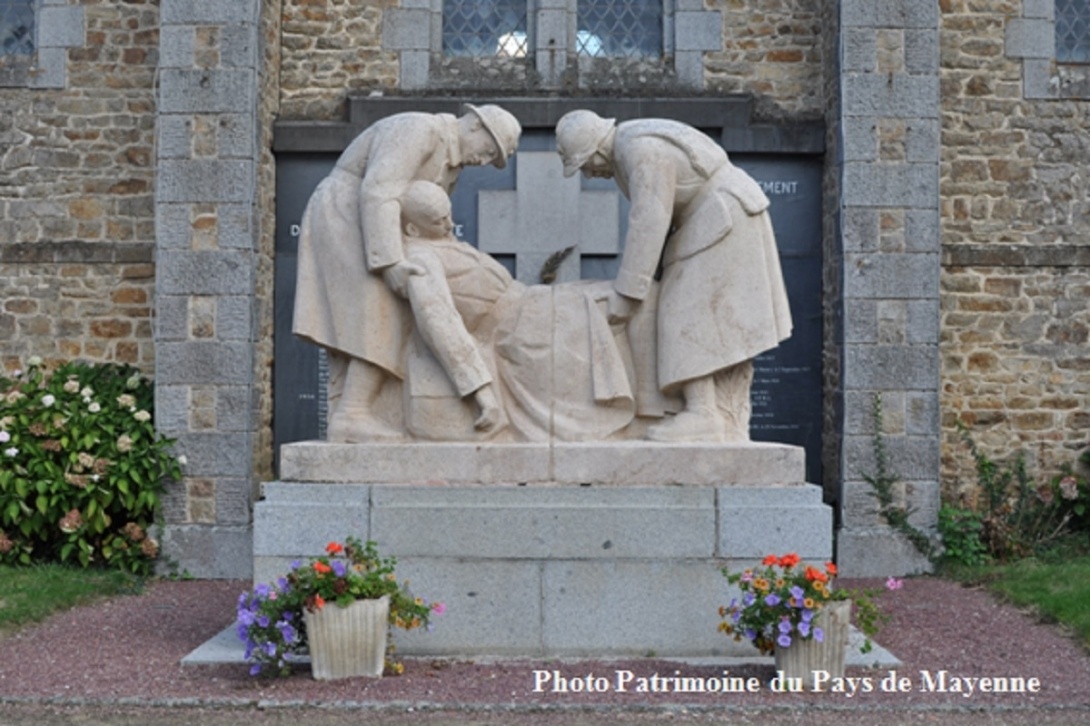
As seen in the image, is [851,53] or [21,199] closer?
[851,53]

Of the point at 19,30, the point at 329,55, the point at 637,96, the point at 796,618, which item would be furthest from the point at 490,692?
the point at 19,30

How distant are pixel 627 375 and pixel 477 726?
218cm

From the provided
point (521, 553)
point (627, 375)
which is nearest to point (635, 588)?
point (521, 553)

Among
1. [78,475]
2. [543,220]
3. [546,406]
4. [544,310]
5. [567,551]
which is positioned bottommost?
[567,551]

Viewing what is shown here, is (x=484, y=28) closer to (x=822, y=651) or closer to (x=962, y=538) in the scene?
(x=962, y=538)

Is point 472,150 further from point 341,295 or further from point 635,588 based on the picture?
point 635,588

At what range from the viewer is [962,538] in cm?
946

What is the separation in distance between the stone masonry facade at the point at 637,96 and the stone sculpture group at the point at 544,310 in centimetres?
312

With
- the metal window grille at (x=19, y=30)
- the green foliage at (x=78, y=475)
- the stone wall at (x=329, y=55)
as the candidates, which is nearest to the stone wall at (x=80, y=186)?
the metal window grille at (x=19, y=30)

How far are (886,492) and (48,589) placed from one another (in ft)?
17.8

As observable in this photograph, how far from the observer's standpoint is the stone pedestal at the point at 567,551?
6141mm

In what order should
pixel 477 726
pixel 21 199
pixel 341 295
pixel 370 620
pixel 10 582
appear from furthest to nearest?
pixel 21 199, pixel 10 582, pixel 341 295, pixel 370 620, pixel 477 726

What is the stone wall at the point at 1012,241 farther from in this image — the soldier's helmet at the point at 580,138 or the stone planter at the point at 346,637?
the stone planter at the point at 346,637

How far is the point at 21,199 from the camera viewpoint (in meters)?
10.3
